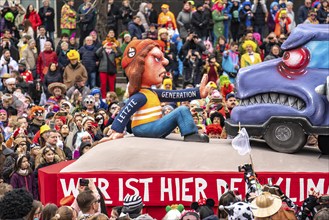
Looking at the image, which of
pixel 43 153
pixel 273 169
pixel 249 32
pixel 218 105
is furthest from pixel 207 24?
pixel 273 169

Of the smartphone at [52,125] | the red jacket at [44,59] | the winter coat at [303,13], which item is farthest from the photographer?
the winter coat at [303,13]

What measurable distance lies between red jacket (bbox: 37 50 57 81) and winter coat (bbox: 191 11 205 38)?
3468 millimetres

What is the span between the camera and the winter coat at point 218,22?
2900cm

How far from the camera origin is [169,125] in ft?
52.8

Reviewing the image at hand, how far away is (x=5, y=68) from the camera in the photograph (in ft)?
84.8

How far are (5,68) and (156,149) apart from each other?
10707mm

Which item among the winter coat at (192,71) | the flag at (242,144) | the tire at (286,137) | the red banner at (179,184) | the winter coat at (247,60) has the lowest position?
the winter coat at (192,71)

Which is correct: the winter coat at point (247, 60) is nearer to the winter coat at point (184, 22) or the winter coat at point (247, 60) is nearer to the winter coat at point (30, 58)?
the winter coat at point (184, 22)

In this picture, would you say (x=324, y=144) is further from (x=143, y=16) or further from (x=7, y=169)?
(x=143, y=16)

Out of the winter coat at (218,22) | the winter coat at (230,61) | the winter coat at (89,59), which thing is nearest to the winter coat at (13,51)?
the winter coat at (89,59)

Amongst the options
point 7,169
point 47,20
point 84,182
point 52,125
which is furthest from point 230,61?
point 84,182

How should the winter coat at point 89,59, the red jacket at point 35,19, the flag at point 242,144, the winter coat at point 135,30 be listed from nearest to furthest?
the flag at point 242,144
the winter coat at point 89,59
the winter coat at point 135,30
the red jacket at point 35,19

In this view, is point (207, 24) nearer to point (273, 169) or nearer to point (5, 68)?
point (5, 68)

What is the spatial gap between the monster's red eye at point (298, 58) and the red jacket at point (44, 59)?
11.5 m
